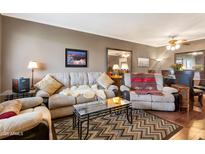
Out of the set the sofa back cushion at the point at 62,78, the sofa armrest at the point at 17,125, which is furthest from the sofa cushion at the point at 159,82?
the sofa armrest at the point at 17,125

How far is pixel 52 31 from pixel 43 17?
0.49m

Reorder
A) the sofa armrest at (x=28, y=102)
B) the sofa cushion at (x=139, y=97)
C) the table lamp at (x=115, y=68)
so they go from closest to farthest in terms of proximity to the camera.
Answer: the sofa armrest at (x=28, y=102)
the sofa cushion at (x=139, y=97)
the table lamp at (x=115, y=68)

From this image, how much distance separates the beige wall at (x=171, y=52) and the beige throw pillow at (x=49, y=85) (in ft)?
19.0

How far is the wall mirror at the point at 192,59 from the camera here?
4.96m

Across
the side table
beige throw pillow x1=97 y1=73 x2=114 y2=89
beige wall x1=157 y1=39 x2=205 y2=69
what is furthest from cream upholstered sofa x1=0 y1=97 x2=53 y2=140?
beige wall x1=157 y1=39 x2=205 y2=69

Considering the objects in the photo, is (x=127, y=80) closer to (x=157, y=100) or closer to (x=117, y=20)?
(x=157, y=100)

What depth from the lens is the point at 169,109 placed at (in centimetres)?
290

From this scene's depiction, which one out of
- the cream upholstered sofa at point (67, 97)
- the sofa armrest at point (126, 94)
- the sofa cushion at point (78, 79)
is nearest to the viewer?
the cream upholstered sofa at point (67, 97)

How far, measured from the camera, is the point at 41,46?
3.24 m

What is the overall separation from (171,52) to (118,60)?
3.29m

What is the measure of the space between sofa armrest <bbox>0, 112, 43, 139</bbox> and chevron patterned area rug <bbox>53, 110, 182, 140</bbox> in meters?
0.93

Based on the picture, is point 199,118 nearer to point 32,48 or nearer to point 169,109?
point 169,109

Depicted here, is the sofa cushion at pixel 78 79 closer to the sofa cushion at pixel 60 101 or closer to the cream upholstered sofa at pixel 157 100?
the sofa cushion at pixel 60 101

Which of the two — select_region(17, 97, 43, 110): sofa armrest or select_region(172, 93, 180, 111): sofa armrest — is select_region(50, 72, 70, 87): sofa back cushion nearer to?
select_region(17, 97, 43, 110): sofa armrest
